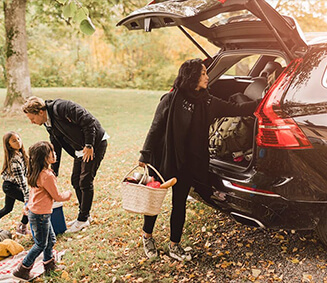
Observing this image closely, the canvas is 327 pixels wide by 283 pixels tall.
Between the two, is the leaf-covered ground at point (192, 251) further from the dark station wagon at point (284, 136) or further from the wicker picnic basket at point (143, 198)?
the wicker picnic basket at point (143, 198)

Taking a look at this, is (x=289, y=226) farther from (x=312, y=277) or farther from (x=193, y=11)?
(x=193, y=11)

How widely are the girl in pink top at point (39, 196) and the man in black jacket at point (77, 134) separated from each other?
2.50ft

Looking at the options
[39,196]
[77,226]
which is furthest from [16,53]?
[39,196]

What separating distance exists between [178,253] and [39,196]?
1.44m

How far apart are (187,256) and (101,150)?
1.64 m

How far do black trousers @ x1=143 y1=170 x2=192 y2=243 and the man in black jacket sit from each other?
3.51 ft

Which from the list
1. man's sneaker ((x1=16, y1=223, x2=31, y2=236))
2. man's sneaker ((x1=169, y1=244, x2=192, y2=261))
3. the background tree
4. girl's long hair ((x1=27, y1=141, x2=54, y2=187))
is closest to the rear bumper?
man's sneaker ((x1=169, y1=244, x2=192, y2=261))

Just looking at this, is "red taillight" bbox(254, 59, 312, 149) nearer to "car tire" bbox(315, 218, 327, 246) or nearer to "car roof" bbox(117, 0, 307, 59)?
"car roof" bbox(117, 0, 307, 59)

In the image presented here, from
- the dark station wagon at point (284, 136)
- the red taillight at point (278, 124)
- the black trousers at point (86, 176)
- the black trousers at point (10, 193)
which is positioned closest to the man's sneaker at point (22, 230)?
the black trousers at point (10, 193)

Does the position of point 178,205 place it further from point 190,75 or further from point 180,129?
point 190,75

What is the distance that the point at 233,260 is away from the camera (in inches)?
145

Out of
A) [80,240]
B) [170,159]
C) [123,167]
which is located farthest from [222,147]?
[123,167]

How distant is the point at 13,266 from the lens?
3.85 meters

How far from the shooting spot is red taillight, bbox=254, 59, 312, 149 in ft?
9.91
